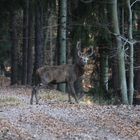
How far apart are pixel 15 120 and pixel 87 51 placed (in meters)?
11.1

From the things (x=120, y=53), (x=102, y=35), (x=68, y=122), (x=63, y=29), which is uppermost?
(x=63, y=29)

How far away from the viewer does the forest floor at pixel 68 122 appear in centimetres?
1245

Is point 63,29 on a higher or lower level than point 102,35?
higher

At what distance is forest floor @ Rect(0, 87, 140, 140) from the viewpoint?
40.8 ft

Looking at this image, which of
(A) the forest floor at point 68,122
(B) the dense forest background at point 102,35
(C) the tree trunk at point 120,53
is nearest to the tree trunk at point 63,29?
(B) the dense forest background at point 102,35

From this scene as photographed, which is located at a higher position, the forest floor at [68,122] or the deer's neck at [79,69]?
the deer's neck at [79,69]

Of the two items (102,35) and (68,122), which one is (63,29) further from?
(68,122)

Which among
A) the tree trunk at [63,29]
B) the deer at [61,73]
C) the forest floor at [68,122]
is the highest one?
the tree trunk at [63,29]

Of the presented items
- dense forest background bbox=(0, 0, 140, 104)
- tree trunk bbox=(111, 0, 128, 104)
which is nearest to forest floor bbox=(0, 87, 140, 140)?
tree trunk bbox=(111, 0, 128, 104)

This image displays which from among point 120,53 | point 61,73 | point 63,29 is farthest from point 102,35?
point 61,73

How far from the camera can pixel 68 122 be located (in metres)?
14.1

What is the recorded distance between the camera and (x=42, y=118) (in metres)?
14.2

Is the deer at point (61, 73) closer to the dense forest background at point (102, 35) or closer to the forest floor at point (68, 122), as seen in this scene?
the dense forest background at point (102, 35)

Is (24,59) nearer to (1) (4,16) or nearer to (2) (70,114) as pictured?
(1) (4,16)
